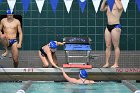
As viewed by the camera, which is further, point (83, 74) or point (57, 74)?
point (57, 74)

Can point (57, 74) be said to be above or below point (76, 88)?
above

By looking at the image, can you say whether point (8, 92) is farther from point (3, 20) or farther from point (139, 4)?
point (139, 4)

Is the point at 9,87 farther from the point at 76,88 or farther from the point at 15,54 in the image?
the point at 15,54

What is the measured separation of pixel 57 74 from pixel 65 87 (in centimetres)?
88

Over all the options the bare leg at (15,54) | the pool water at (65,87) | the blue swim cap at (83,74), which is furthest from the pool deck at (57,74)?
the bare leg at (15,54)

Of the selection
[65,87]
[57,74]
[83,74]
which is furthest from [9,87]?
[83,74]

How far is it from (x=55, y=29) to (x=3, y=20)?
1925mm

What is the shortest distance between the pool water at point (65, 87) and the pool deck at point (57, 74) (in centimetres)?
18

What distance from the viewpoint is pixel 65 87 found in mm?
9117

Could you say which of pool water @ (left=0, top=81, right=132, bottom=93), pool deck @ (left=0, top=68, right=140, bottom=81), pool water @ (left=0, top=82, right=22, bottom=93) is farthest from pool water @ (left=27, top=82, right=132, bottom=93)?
pool water @ (left=0, top=82, right=22, bottom=93)

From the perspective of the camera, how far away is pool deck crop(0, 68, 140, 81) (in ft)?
32.3

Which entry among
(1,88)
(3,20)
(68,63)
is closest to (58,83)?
A: (68,63)

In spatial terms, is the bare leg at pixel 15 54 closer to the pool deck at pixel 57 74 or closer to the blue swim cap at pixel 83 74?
the pool deck at pixel 57 74

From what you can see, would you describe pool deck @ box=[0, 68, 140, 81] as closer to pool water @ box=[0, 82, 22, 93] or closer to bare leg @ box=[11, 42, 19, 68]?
pool water @ box=[0, 82, 22, 93]
